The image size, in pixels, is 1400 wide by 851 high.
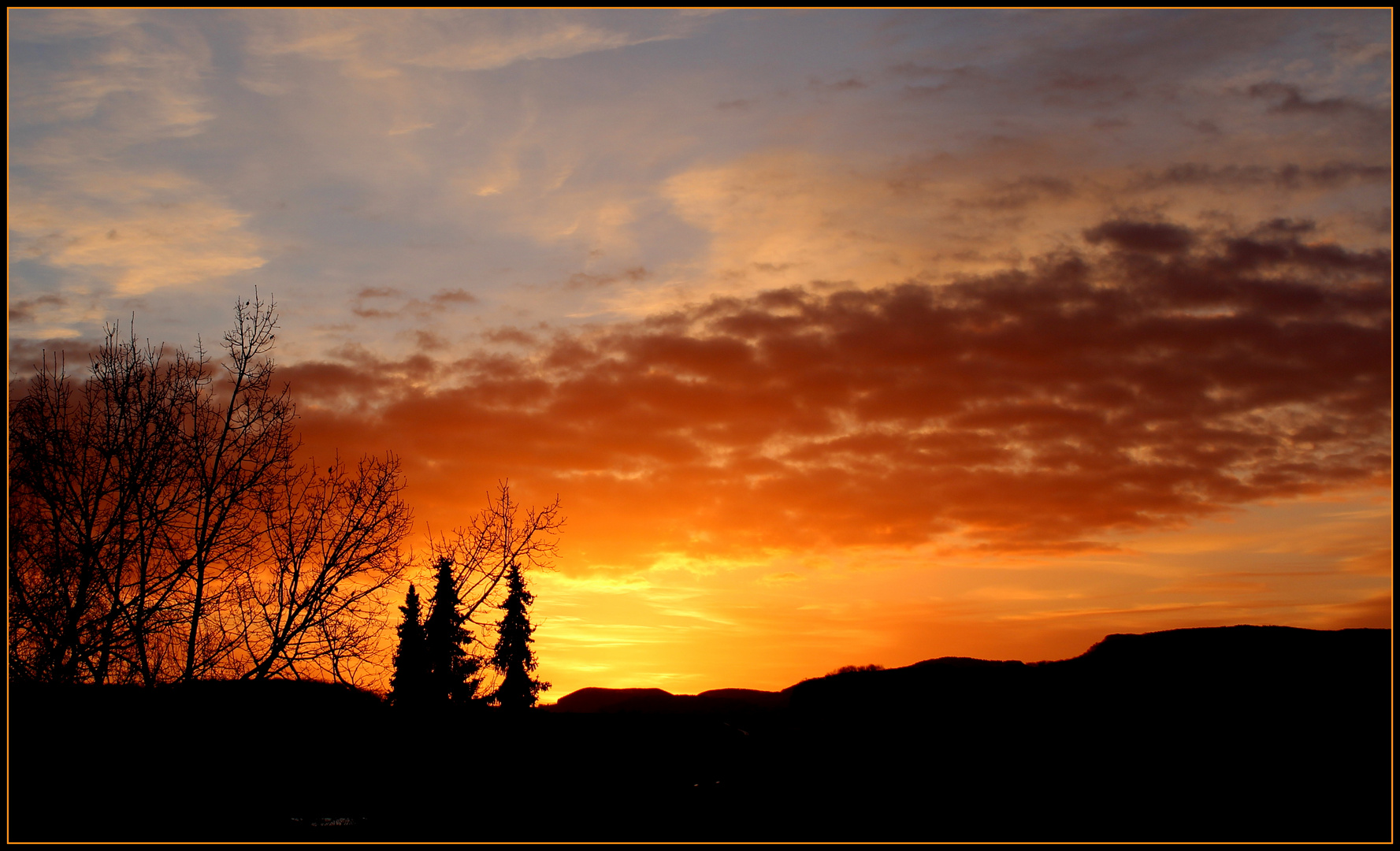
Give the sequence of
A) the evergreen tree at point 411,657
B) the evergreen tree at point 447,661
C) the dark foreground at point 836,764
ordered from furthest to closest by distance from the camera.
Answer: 1. the evergreen tree at point 411,657
2. the evergreen tree at point 447,661
3. the dark foreground at point 836,764

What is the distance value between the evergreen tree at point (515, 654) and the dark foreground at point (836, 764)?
23.8m

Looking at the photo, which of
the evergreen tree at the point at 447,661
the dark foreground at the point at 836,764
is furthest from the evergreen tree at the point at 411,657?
the dark foreground at the point at 836,764

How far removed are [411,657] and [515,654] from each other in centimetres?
687

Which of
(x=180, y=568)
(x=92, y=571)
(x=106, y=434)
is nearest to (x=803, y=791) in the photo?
(x=180, y=568)

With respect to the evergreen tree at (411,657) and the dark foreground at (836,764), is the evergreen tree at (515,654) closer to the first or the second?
the evergreen tree at (411,657)

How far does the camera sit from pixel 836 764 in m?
18.7

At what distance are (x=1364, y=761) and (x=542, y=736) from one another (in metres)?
17.7

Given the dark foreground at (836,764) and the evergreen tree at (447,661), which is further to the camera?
the evergreen tree at (447,661)

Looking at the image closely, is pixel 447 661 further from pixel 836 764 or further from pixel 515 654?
pixel 836 764

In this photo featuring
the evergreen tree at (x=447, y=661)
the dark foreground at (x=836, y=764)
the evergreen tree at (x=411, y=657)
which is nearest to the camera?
the dark foreground at (x=836, y=764)

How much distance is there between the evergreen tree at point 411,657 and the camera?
37812 mm

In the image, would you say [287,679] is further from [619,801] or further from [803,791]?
[803,791]

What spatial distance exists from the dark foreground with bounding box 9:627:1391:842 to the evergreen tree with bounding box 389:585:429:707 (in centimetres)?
1791

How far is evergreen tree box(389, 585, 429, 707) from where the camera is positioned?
3781 cm
